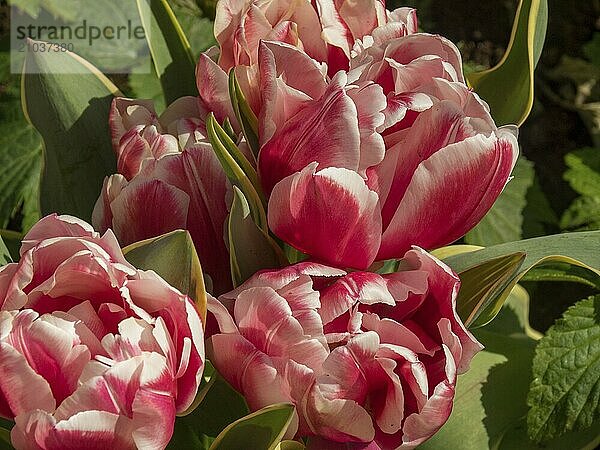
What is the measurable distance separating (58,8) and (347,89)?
0.69m

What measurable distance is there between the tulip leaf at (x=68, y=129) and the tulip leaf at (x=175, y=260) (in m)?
0.15

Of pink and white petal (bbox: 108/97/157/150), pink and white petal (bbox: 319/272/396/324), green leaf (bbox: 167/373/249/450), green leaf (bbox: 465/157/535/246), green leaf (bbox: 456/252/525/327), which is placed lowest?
green leaf (bbox: 465/157/535/246)

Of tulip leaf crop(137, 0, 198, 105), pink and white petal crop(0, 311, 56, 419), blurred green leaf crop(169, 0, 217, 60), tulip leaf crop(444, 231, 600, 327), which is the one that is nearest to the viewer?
pink and white petal crop(0, 311, 56, 419)

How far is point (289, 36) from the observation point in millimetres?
431

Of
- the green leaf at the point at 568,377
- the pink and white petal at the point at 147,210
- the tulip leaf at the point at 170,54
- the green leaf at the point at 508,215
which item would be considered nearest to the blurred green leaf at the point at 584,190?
the green leaf at the point at 508,215

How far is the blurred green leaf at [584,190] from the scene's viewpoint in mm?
979

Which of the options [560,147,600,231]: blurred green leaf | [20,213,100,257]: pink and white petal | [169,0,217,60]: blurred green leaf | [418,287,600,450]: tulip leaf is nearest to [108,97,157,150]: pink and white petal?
[20,213,100,257]: pink and white petal

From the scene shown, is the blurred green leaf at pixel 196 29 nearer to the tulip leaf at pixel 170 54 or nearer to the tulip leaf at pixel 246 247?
the tulip leaf at pixel 170 54

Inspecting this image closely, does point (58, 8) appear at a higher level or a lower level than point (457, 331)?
lower

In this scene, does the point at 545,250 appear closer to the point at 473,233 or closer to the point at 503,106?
the point at 503,106

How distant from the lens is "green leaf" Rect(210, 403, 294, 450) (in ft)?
1.18

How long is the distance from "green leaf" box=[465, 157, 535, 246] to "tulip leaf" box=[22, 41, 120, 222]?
492mm

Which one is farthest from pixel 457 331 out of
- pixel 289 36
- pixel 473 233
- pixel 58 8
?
pixel 58 8

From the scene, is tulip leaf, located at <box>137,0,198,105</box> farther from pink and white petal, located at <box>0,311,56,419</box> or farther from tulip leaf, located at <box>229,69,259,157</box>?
pink and white petal, located at <box>0,311,56,419</box>
